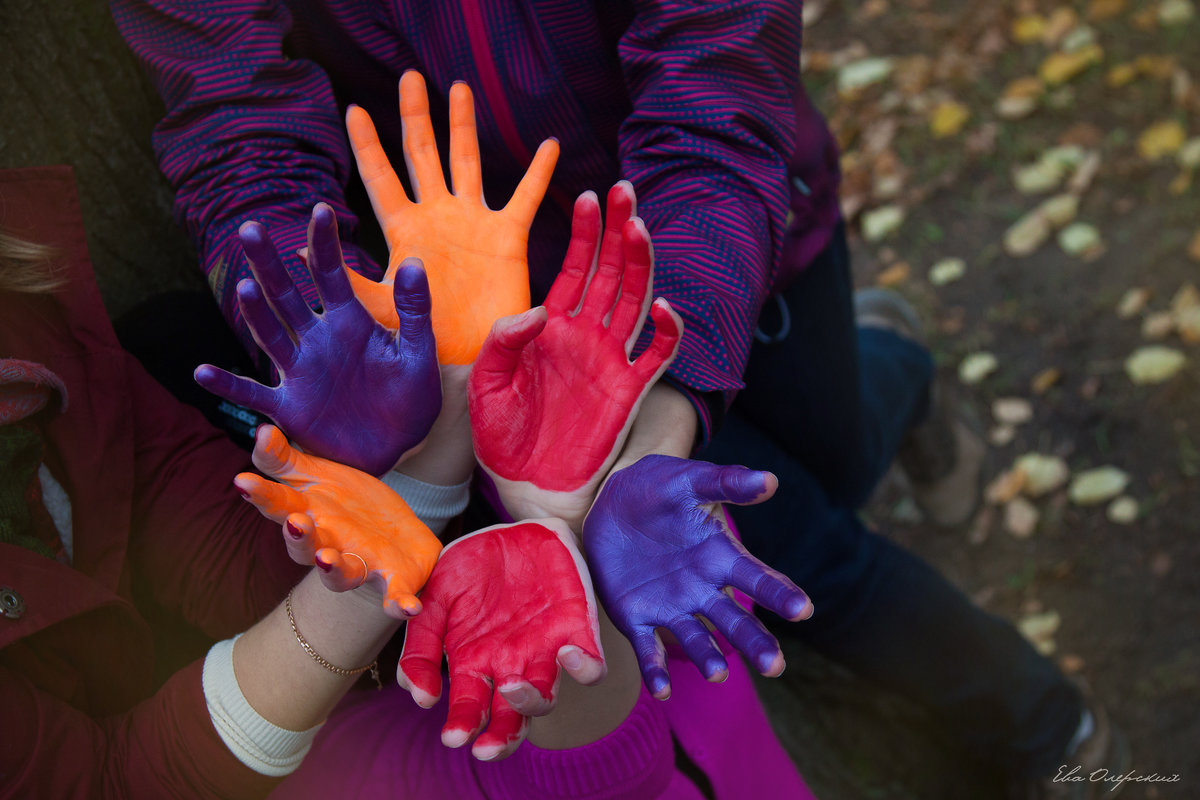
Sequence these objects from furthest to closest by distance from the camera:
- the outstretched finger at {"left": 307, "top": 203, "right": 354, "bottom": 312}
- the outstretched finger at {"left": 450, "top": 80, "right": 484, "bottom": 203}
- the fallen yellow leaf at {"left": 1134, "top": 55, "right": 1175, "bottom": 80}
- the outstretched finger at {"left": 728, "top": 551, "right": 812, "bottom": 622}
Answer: the fallen yellow leaf at {"left": 1134, "top": 55, "right": 1175, "bottom": 80} → the outstretched finger at {"left": 450, "top": 80, "right": 484, "bottom": 203} → the outstretched finger at {"left": 307, "top": 203, "right": 354, "bottom": 312} → the outstretched finger at {"left": 728, "top": 551, "right": 812, "bottom": 622}

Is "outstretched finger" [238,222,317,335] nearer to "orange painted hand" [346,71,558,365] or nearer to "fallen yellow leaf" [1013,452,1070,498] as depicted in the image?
"orange painted hand" [346,71,558,365]

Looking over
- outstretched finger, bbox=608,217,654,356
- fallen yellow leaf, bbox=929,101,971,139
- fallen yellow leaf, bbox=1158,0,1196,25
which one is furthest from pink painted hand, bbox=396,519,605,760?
fallen yellow leaf, bbox=1158,0,1196,25

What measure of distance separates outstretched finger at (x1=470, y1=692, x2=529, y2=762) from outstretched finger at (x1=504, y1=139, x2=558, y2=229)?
0.55 meters

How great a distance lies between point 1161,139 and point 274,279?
284 cm

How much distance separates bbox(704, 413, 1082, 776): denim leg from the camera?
1619 mm

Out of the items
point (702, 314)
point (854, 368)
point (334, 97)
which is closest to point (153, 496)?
point (334, 97)

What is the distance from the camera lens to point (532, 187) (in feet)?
3.54

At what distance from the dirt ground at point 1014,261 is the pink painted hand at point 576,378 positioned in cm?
77

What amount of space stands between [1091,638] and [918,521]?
0.49 metres

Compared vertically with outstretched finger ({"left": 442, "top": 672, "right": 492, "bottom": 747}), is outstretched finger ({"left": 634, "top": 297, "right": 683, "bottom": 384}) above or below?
above

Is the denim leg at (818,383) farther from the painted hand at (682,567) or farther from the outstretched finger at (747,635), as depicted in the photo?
the outstretched finger at (747,635)

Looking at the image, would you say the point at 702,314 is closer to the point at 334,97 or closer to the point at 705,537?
the point at 705,537

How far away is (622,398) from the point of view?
965 mm

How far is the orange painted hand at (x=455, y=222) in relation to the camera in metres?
1.04
